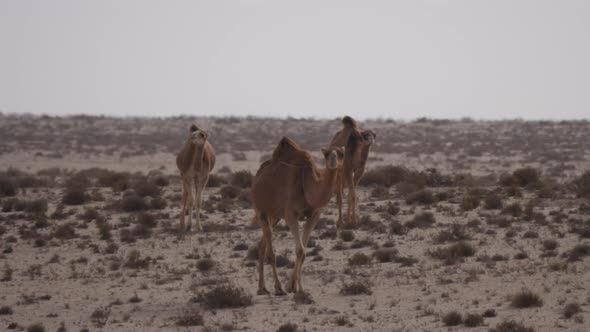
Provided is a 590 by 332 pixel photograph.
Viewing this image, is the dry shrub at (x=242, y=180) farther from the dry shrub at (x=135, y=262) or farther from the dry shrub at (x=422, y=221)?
the dry shrub at (x=135, y=262)

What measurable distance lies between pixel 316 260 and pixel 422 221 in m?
4.21

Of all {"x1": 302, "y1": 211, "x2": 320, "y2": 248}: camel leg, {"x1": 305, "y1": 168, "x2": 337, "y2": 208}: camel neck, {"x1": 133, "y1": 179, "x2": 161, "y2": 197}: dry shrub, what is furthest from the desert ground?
{"x1": 305, "y1": 168, "x2": 337, "y2": 208}: camel neck

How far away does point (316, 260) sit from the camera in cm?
1473

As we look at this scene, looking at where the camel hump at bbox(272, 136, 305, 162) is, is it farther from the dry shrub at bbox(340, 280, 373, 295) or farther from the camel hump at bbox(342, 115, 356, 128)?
the camel hump at bbox(342, 115, 356, 128)

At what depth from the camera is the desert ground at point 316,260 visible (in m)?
10.6

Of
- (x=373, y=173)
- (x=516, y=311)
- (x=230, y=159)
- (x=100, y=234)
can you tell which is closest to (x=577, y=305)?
(x=516, y=311)

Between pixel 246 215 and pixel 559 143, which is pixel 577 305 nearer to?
pixel 246 215

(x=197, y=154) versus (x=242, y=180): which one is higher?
(x=197, y=154)

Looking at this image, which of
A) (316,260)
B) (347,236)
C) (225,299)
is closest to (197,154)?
(347,236)

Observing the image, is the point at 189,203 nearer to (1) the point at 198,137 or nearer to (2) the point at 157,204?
(1) the point at 198,137

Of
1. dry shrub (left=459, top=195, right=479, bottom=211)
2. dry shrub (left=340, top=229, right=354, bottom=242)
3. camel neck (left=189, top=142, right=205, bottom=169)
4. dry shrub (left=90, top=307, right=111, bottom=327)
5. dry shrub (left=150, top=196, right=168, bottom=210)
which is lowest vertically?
dry shrub (left=90, top=307, right=111, bottom=327)

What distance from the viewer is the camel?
56.5 feet

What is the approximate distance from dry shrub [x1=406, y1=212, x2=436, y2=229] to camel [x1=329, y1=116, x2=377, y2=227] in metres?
1.16

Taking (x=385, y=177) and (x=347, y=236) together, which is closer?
(x=347, y=236)
